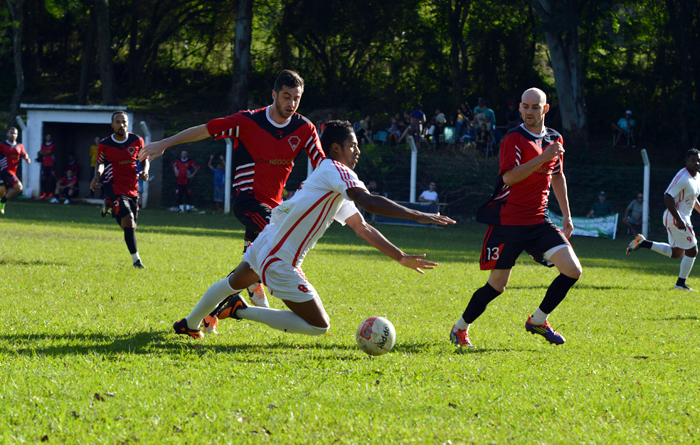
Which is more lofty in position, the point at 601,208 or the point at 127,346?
the point at 601,208

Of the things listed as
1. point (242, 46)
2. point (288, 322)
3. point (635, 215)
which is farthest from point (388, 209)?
point (242, 46)

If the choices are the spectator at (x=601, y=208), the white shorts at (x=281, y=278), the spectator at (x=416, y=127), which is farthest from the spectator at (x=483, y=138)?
the white shorts at (x=281, y=278)

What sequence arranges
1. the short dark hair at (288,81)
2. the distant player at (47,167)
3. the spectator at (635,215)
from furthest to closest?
the distant player at (47,167) < the spectator at (635,215) < the short dark hair at (288,81)

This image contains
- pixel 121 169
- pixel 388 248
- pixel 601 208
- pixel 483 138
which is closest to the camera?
pixel 388 248

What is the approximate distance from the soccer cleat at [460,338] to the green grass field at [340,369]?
0.29ft

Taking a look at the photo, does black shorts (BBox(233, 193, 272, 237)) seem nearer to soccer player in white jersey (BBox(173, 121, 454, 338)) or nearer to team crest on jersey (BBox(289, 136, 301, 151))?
team crest on jersey (BBox(289, 136, 301, 151))

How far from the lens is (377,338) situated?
5105mm

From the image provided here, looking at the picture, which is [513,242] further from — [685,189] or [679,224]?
[685,189]

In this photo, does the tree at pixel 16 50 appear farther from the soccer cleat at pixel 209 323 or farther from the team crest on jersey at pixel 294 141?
the soccer cleat at pixel 209 323

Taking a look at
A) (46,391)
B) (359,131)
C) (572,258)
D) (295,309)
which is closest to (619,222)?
(359,131)

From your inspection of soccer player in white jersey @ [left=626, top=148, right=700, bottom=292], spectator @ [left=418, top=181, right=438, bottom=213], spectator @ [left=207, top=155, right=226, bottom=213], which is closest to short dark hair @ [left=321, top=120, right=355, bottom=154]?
soccer player in white jersey @ [left=626, top=148, right=700, bottom=292]

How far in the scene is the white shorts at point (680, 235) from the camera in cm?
1075

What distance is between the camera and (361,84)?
38.9m

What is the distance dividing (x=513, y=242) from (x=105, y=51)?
32.2 m
